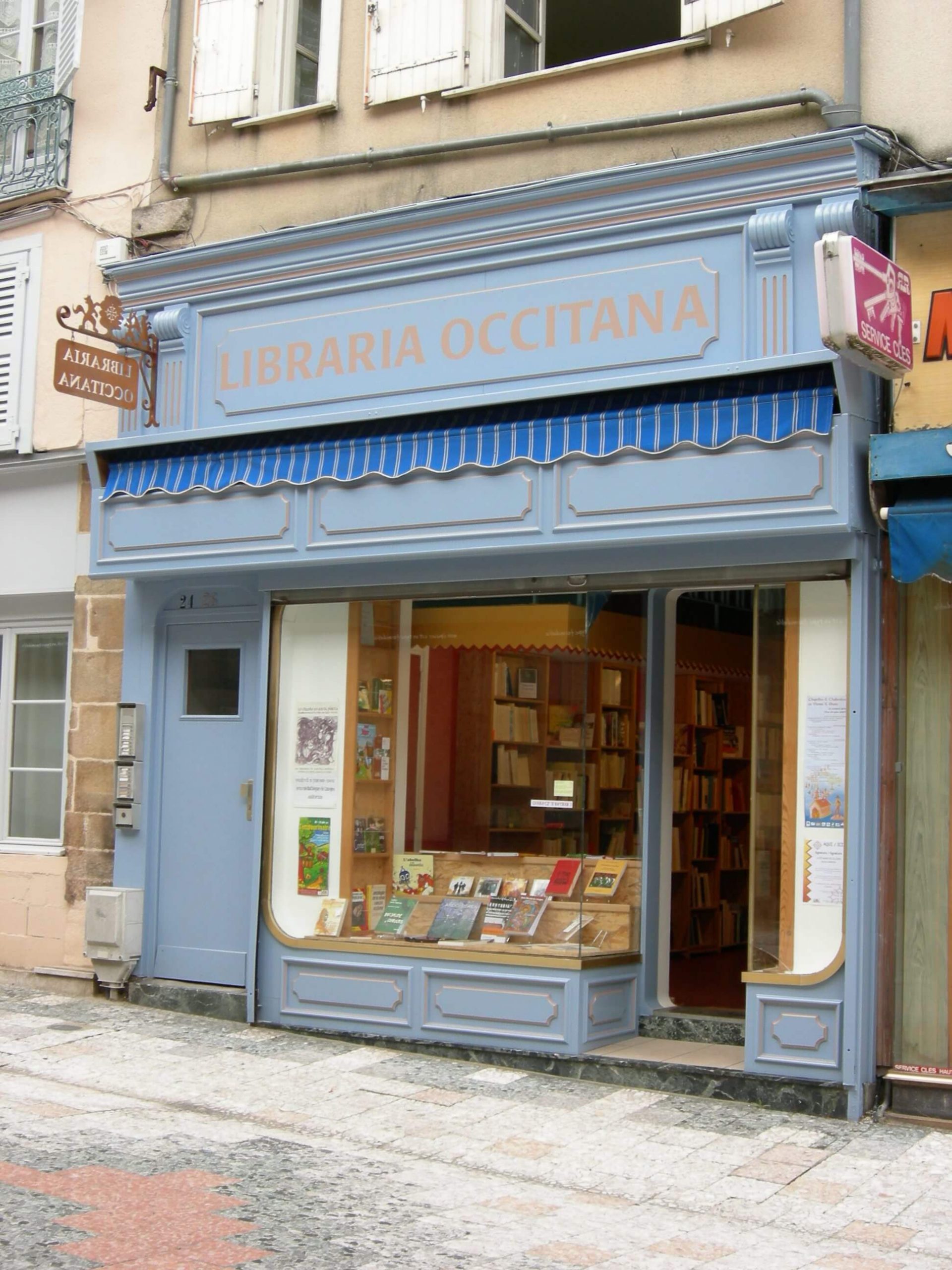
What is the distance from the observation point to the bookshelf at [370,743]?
9.58 m

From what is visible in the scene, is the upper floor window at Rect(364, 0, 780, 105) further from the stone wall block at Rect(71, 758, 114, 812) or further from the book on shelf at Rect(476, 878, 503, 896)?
the book on shelf at Rect(476, 878, 503, 896)

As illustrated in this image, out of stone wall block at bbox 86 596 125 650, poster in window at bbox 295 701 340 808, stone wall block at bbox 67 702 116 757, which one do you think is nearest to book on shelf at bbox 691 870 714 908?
poster in window at bbox 295 701 340 808

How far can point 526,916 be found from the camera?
9031 millimetres

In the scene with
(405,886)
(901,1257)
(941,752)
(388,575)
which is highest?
(388,575)

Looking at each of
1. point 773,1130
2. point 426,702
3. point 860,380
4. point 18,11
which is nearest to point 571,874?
point 426,702

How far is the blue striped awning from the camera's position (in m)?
7.91

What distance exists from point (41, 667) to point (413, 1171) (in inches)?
239

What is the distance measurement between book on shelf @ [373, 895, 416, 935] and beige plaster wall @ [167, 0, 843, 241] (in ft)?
14.3

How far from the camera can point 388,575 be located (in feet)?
30.7

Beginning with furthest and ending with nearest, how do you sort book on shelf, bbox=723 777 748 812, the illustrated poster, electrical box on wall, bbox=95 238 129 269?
book on shelf, bbox=723 777 748 812 < electrical box on wall, bbox=95 238 129 269 < the illustrated poster

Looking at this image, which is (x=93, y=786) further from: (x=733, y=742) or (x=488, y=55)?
(x=488, y=55)

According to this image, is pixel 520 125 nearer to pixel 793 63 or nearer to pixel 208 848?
pixel 793 63

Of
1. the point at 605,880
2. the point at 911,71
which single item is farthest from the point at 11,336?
the point at 911,71

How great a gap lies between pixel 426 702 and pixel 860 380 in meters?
3.34
